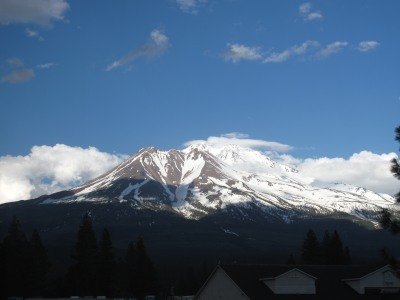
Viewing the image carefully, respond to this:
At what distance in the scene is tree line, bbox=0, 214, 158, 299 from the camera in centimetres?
6109

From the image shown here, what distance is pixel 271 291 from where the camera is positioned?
1960 inches

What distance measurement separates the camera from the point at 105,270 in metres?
67.3

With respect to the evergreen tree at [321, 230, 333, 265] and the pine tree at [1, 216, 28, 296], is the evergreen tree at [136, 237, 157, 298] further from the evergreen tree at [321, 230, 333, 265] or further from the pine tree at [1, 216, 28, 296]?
the evergreen tree at [321, 230, 333, 265]

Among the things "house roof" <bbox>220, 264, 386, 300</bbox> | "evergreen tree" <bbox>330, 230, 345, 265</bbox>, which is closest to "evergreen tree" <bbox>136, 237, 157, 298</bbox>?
"evergreen tree" <bbox>330, 230, 345, 265</bbox>

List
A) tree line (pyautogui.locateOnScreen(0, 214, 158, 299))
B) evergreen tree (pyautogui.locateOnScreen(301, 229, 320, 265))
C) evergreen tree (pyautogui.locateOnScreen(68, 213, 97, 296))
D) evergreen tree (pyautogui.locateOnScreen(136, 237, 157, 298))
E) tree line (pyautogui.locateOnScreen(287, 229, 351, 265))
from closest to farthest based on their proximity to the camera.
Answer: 1. tree line (pyautogui.locateOnScreen(0, 214, 158, 299))
2. evergreen tree (pyautogui.locateOnScreen(68, 213, 97, 296))
3. evergreen tree (pyautogui.locateOnScreen(136, 237, 157, 298))
4. tree line (pyautogui.locateOnScreen(287, 229, 351, 265))
5. evergreen tree (pyautogui.locateOnScreen(301, 229, 320, 265))

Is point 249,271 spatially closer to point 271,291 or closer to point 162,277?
point 271,291

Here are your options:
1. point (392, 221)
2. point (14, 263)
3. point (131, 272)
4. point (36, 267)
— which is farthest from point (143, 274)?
point (392, 221)

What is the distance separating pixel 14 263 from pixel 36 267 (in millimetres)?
2953

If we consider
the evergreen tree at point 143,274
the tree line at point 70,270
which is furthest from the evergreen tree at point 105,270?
the evergreen tree at point 143,274

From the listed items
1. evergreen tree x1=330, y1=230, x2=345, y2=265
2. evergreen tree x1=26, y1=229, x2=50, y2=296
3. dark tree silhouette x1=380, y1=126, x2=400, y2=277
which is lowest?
dark tree silhouette x1=380, y1=126, x2=400, y2=277

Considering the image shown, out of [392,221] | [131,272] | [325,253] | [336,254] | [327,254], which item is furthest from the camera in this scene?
[325,253]

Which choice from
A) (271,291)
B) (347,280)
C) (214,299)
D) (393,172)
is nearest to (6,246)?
A: (214,299)

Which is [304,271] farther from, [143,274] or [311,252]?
[143,274]

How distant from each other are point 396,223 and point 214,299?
3389cm
